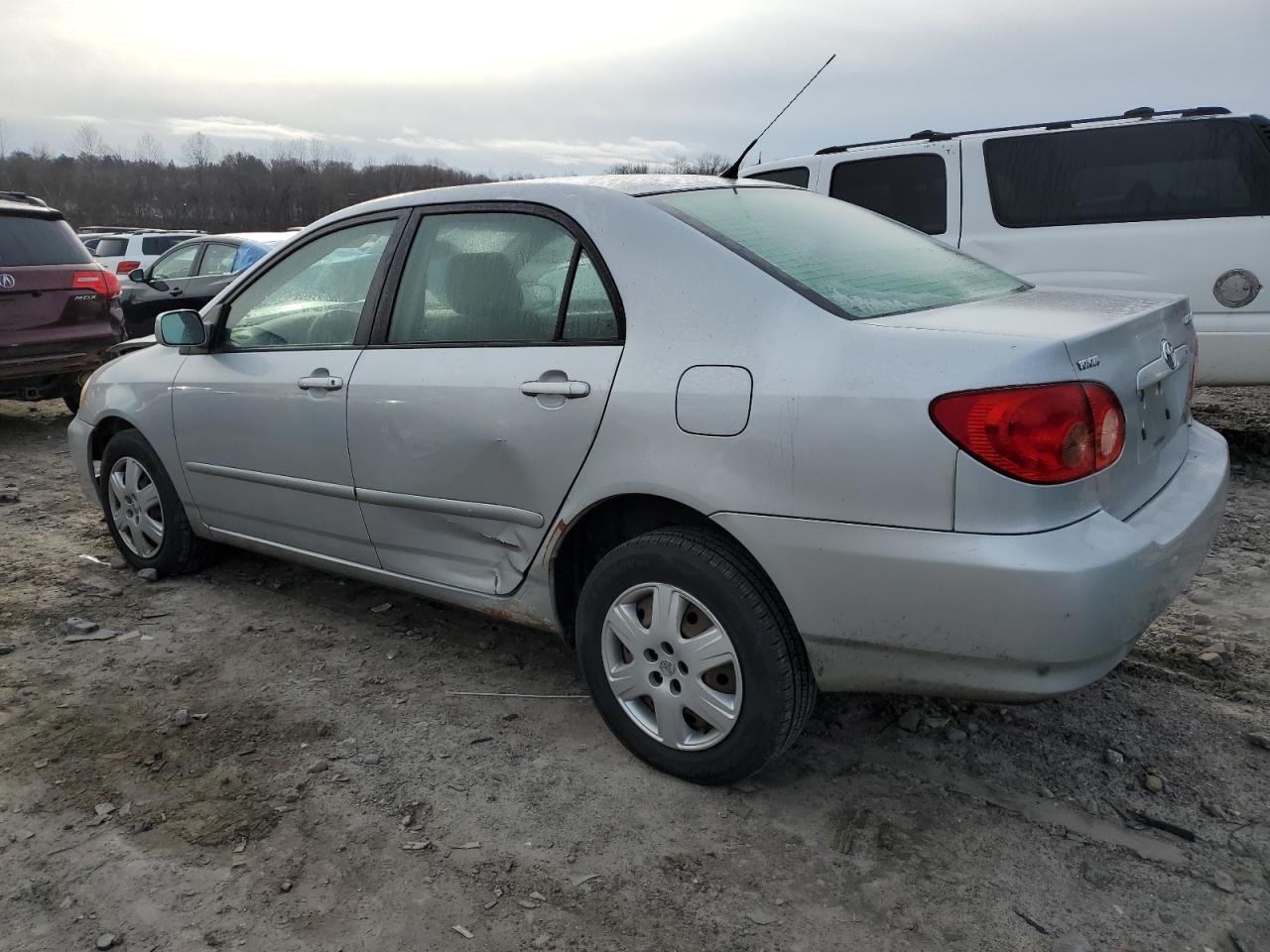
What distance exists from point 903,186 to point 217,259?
7.97 m

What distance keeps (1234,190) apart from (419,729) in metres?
5.29

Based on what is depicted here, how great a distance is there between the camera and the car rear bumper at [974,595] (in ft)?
6.99

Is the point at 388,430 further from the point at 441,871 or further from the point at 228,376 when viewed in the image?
the point at 441,871

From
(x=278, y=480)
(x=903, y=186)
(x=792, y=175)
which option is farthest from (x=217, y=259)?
(x=278, y=480)

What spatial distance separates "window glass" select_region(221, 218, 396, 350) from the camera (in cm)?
349

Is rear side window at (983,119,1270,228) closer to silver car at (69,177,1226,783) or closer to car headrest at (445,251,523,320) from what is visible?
silver car at (69,177,1226,783)

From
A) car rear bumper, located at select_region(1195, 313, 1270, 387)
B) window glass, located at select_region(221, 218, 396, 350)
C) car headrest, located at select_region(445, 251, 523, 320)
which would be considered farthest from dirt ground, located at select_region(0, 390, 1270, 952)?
car rear bumper, located at select_region(1195, 313, 1270, 387)

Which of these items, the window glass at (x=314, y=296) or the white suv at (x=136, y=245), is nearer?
the window glass at (x=314, y=296)

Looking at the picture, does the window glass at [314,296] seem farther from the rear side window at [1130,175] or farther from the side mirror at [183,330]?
the rear side window at [1130,175]

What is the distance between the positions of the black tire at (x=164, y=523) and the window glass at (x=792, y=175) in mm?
4585

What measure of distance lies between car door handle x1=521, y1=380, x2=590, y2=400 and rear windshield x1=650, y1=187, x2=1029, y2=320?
53 centimetres

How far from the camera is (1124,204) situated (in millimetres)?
5984

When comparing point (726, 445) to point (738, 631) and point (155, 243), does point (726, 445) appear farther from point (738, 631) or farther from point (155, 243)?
point (155, 243)

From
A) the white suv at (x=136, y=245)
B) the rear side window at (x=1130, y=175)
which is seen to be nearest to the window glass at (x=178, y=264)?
the white suv at (x=136, y=245)
